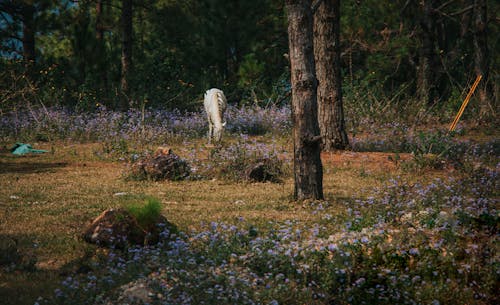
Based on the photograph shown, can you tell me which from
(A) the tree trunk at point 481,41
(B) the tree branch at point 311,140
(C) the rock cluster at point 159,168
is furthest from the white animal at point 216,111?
(A) the tree trunk at point 481,41

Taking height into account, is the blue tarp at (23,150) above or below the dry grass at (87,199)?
above

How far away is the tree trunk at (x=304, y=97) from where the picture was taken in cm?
810

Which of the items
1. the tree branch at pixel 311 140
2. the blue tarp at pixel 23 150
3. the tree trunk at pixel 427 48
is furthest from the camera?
the tree trunk at pixel 427 48

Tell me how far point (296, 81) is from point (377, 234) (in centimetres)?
278

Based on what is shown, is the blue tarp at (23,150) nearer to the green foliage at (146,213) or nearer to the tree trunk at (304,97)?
the tree trunk at (304,97)

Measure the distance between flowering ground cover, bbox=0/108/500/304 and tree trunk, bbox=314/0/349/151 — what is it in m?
0.70

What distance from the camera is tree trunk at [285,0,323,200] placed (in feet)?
26.6

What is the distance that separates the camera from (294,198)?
8359 millimetres

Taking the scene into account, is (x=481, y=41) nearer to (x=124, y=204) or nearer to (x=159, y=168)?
(x=159, y=168)

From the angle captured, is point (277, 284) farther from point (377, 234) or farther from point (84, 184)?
point (84, 184)

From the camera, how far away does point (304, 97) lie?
8.12 meters

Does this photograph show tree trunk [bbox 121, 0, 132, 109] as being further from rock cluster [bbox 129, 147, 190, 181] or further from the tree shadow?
rock cluster [bbox 129, 147, 190, 181]

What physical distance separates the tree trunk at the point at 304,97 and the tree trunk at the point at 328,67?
158 inches

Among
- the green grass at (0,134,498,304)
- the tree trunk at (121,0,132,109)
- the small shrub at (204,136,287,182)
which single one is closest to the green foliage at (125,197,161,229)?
the green grass at (0,134,498,304)
